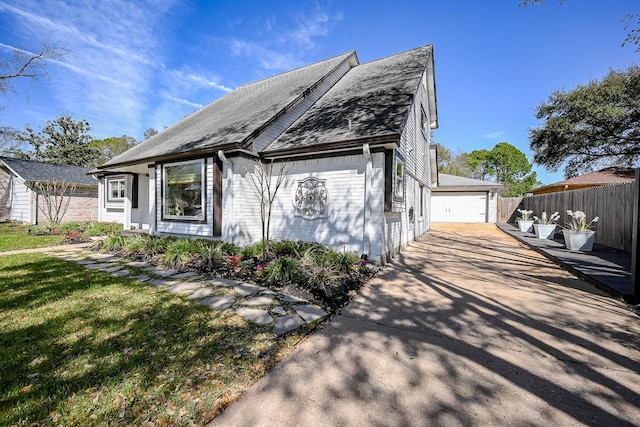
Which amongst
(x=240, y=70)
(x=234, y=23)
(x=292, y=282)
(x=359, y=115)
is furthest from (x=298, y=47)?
(x=292, y=282)

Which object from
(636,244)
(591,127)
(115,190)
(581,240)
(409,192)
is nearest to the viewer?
(636,244)

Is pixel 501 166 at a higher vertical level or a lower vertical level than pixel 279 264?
higher

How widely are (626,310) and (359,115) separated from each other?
618 centimetres

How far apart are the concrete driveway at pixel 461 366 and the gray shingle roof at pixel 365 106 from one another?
384 centimetres

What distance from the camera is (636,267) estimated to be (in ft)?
12.6

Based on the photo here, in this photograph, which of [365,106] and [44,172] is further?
[44,172]

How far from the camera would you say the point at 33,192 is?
49.5ft

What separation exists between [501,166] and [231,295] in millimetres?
48857

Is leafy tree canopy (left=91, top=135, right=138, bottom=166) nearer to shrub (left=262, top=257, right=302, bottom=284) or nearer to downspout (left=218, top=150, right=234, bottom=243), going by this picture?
downspout (left=218, top=150, right=234, bottom=243)

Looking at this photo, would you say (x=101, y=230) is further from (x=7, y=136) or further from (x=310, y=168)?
(x=7, y=136)

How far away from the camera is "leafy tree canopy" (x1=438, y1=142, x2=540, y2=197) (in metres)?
40.4

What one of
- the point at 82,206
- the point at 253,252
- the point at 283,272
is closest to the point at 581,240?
the point at 283,272

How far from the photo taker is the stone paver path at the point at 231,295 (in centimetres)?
339

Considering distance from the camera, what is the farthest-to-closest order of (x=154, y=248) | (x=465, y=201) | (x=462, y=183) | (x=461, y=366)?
(x=462, y=183) → (x=465, y=201) → (x=154, y=248) → (x=461, y=366)
